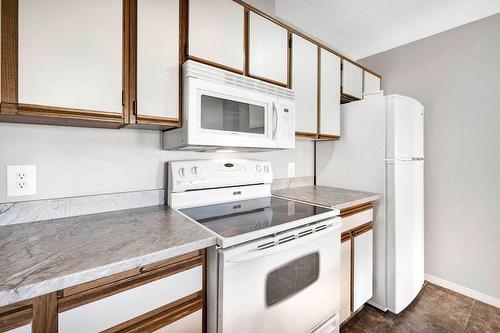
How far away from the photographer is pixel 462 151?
215cm

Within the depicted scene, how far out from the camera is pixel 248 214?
1318mm

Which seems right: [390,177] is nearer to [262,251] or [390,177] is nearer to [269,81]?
[269,81]

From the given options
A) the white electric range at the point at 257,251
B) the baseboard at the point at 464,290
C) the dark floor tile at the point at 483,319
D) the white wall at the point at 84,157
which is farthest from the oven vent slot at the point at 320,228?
the baseboard at the point at 464,290

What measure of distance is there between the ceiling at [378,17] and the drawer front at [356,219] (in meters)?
1.67

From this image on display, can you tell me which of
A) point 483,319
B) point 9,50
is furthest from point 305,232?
point 483,319

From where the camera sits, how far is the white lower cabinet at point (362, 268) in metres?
1.73

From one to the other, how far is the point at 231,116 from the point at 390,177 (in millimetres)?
1336

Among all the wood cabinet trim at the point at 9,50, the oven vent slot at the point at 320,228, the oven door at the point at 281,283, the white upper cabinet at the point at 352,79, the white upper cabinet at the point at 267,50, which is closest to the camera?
the wood cabinet trim at the point at 9,50

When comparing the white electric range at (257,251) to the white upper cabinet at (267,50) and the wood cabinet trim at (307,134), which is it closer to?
the wood cabinet trim at (307,134)

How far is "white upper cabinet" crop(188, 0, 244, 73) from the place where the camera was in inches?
49.0

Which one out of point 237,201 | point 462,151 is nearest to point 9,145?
point 237,201

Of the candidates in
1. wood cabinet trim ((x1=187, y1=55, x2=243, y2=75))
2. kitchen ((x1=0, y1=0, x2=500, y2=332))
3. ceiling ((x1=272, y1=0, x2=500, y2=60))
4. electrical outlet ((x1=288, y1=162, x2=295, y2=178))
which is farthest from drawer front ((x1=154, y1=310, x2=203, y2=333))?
ceiling ((x1=272, y1=0, x2=500, y2=60))

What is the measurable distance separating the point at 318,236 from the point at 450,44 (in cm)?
235

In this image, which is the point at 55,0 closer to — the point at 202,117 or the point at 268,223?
the point at 202,117
